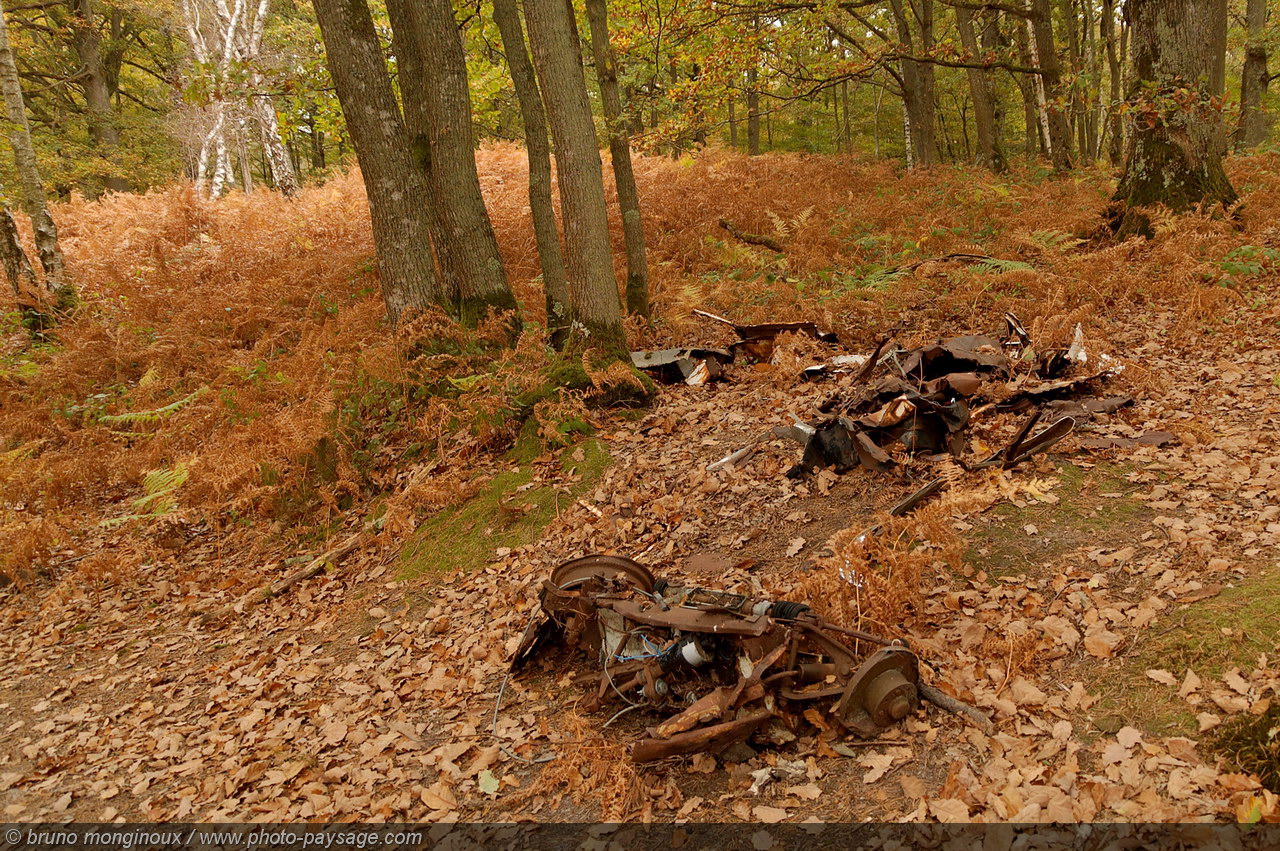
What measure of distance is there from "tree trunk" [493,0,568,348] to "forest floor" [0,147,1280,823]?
1872mm

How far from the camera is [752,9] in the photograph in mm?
11469

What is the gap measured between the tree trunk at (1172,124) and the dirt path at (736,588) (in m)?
3.44

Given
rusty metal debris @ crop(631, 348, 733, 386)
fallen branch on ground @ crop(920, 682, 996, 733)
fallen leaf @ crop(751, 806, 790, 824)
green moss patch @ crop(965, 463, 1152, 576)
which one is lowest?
fallen leaf @ crop(751, 806, 790, 824)

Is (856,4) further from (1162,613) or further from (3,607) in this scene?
(3,607)

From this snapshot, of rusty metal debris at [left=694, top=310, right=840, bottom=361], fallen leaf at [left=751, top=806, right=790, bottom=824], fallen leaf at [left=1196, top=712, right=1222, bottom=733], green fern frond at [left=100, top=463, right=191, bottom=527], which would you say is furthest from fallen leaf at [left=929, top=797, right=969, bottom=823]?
green fern frond at [left=100, top=463, right=191, bottom=527]

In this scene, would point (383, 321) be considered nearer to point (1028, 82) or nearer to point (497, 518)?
point (497, 518)

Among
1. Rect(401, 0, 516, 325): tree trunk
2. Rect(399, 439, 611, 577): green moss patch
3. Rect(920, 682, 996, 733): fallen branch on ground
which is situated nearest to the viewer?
Rect(920, 682, 996, 733): fallen branch on ground

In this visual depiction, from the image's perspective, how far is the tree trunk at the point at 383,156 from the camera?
7.26 m

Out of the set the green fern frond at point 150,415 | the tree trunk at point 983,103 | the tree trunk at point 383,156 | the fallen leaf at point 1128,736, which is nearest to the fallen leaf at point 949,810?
the fallen leaf at point 1128,736

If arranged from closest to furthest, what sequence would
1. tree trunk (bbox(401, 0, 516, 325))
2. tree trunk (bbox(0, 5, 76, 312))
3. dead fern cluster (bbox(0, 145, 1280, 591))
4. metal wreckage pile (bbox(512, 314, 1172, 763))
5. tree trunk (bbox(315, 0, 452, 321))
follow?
metal wreckage pile (bbox(512, 314, 1172, 763)), dead fern cluster (bbox(0, 145, 1280, 591)), tree trunk (bbox(315, 0, 452, 321)), tree trunk (bbox(401, 0, 516, 325)), tree trunk (bbox(0, 5, 76, 312))

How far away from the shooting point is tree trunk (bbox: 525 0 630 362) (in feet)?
22.1

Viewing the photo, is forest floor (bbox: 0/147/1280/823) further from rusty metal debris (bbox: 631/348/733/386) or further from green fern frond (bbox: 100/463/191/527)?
rusty metal debris (bbox: 631/348/733/386)

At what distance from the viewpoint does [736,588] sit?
14.3ft

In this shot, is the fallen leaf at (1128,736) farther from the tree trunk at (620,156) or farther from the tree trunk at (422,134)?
the tree trunk at (620,156)
